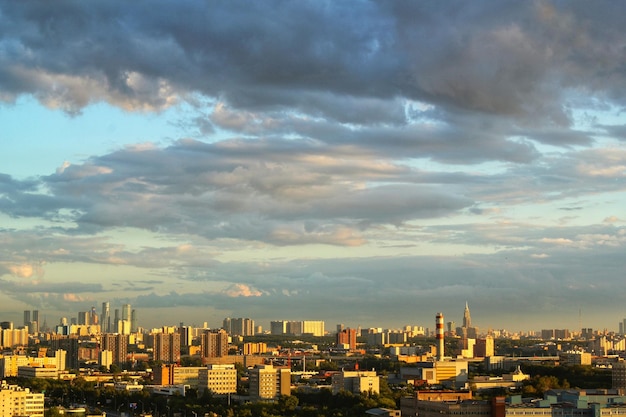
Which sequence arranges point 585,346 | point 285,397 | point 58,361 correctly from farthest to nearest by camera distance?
point 585,346, point 58,361, point 285,397

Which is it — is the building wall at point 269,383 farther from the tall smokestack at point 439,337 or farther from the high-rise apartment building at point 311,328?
the high-rise apartment building at point 311,328

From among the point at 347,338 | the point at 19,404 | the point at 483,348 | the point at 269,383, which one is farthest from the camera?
the point at 347,338

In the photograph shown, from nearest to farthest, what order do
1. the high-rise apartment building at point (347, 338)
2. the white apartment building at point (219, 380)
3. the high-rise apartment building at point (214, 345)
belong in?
the white apartment building at point (219, 380) → the high-rise apartment building at point (214, 345) → the high-rise apartment building at point (347, 338)

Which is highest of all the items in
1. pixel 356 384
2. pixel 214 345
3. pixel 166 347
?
pixel 214 345

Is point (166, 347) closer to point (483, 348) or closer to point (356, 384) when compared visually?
point (483, 348)

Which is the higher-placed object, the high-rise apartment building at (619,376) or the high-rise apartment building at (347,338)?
the high-rise apartment building at (347,338)

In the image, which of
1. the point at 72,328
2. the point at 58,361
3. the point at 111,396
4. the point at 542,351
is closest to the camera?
the point at 111,396

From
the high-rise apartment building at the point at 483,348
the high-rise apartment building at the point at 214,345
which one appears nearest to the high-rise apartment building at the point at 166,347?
the high-rise apartment building at the point at 214,345

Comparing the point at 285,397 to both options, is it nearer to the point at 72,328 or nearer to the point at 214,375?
the point at 214,375

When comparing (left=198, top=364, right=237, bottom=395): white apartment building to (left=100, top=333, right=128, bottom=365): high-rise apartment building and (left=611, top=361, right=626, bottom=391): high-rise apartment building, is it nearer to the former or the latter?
(left=611, top=361, right=626, bottom=391): high-rise apartment building

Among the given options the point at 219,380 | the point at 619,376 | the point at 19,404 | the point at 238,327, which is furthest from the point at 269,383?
the point at 238,327

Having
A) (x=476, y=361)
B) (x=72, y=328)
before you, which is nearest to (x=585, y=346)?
(x=476, y=361)
